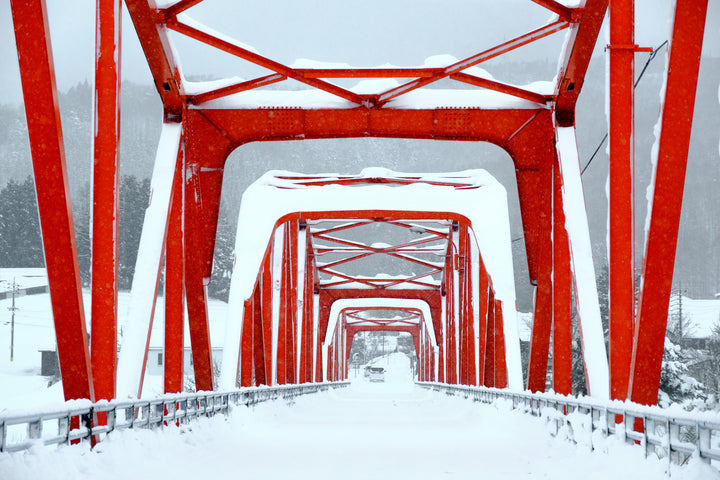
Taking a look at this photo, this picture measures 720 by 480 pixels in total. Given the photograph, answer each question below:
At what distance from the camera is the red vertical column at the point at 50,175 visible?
6789 millimetres

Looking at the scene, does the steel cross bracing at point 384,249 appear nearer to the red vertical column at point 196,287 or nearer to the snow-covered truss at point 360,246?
the snow-covered truss at point 360,246

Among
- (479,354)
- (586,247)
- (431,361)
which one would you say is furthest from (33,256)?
(586,247)

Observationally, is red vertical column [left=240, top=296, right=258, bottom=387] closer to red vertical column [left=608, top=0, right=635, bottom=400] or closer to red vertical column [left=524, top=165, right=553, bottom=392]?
red vertical column [left=524, top=165, right=553, bottom=392]

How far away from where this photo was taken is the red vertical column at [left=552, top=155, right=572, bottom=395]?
43.3ft

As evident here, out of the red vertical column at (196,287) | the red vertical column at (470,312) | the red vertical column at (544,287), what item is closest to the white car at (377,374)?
the red vertical column at (470,312)

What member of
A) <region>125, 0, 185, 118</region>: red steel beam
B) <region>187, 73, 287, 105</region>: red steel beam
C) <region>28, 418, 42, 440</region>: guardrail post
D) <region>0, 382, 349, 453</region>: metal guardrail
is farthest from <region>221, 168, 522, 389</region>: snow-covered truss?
<region>28, 418, 42, 440</region>: guardrail post

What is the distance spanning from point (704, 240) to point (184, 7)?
4603 inches

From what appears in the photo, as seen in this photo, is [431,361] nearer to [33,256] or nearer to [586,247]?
[33,256]

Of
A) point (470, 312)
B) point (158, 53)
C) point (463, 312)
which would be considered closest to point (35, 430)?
point (158, 53)

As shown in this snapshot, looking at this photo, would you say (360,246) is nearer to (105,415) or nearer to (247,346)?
(247,346)

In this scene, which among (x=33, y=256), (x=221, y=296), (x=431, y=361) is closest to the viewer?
(x=33, y=256)

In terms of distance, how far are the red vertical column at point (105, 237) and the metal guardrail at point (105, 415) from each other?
0.54 m

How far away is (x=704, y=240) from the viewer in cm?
11775

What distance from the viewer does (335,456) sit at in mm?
8555
